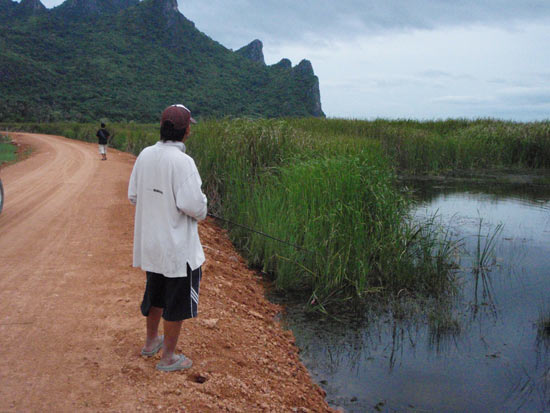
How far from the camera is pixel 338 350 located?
5.34 metres

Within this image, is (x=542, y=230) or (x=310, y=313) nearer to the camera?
(x=310, y=313)

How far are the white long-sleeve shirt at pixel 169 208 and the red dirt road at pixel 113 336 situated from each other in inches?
35.5

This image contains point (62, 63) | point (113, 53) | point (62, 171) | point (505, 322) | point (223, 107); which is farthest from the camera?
→ point (113, 53)

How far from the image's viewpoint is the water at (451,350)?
178 inches

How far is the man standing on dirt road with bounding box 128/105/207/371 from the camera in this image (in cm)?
318

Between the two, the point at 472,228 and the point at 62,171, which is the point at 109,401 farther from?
the point at 62,171

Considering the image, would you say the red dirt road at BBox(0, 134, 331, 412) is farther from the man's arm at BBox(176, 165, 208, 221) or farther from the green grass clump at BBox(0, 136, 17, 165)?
the green grass clump at BBox(0, 136, 17, 165)

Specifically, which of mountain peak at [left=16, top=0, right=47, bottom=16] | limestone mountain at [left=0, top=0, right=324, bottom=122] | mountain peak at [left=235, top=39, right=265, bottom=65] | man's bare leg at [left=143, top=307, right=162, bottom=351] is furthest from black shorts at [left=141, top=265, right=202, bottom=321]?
mountain peak at [left=235, top=39, right=265, bottom=65]

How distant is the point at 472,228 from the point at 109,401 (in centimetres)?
885

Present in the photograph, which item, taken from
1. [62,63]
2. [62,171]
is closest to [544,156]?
[62,171]

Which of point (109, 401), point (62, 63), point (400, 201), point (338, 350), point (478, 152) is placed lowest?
point (338, 350)

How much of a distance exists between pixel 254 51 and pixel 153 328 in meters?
107

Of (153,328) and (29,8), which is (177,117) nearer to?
(153,328)

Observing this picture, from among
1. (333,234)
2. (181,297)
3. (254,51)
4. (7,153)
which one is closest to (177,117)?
(181,297)
